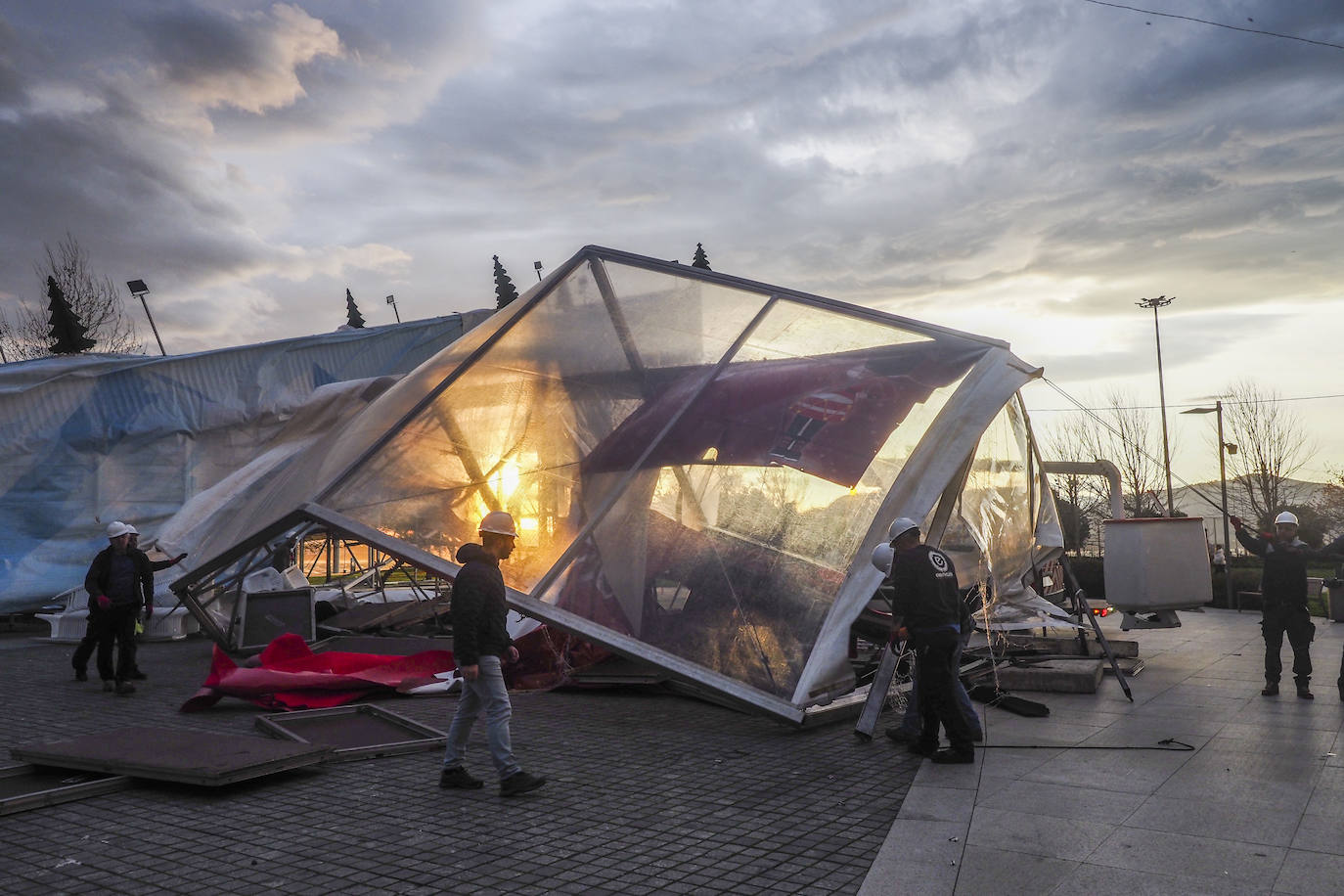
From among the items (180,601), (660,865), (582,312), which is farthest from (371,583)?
(660,865)

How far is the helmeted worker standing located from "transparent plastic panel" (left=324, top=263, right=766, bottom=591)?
555 cm

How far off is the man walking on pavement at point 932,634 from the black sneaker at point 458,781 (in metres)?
3.12

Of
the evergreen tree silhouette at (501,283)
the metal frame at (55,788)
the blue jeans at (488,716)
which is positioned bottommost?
the metal frame at (55,788)

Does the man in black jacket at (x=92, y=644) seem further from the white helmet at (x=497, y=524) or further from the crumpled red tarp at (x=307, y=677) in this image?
the white helmet at (x=497, y=524)

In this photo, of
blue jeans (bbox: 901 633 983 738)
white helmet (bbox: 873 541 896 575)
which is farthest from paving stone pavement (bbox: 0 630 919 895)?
white helmet (bbox: 873 541 896 575)

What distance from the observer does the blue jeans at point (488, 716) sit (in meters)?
6.14

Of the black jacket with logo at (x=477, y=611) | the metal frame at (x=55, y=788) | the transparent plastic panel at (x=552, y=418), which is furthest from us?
the transparent plastic panel at (x=552, y=418)

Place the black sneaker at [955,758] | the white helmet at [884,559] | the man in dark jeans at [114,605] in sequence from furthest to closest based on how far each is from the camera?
the man in dark jeans at [114,605] < the white helmet at [884,559] < the black sneaker at [955,758]

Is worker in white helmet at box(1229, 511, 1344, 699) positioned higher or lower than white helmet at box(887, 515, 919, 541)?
lower

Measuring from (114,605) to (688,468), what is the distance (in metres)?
6.21

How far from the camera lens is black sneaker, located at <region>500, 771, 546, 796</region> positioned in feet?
19.9

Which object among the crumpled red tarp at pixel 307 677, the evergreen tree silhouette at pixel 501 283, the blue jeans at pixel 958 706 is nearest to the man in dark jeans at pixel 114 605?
the crumpled red tarp at pixel 307 677

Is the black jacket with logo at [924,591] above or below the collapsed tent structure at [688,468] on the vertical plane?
below

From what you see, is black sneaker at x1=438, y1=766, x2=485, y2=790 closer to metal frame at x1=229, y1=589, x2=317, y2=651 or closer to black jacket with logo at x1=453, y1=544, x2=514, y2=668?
black jacket with logo at x1=453, y1=544, x2=514, y2=668
